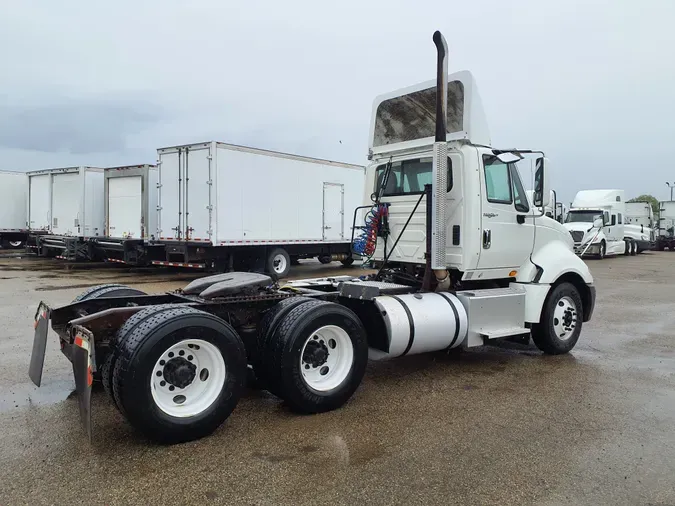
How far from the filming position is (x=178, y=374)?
422 cm

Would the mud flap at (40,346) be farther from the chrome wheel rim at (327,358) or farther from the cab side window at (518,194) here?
the cab side window at (518,194)

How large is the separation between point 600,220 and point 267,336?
84.4 ft

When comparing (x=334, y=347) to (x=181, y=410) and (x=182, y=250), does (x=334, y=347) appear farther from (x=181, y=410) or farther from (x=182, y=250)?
(x=182, y=250)

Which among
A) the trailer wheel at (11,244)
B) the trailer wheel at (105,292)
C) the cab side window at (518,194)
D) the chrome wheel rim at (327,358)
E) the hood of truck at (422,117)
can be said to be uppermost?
the hood of truck at (422,117)

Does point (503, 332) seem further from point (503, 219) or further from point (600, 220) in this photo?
point (600, 220)

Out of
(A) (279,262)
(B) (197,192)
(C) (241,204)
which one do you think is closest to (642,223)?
(A) (279,262)

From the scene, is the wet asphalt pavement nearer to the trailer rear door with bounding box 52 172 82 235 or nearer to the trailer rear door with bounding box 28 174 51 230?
the trailer rear door with bounding box 52 172 82 235

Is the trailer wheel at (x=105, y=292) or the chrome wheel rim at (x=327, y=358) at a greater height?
the trailer wheel at (x=105, y=292)

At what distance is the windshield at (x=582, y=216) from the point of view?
28.1 m

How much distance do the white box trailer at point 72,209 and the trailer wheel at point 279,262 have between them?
272 inches

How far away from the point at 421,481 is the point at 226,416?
1.63 m

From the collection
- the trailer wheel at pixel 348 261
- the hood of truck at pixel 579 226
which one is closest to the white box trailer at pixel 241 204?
the trailer wheel at pixel 348 261

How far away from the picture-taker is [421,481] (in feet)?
12.0

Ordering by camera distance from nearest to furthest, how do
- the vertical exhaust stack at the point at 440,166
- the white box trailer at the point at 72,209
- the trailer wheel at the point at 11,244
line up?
the vertical exhaust stack at the point at 440,166 < the white box trailer at the point at 72,209 < the trailer wheel at the point at 11,244
